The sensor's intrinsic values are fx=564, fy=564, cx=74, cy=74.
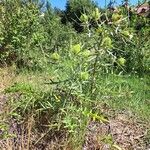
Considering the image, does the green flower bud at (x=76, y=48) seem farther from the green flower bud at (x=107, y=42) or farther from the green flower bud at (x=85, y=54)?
the green flower bud at (x=107, y=42)

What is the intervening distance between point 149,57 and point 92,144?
12.3 ft

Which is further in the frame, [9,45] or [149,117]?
[9,45]

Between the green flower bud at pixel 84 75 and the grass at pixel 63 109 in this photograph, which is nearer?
the green flower bud at pixel 84 75

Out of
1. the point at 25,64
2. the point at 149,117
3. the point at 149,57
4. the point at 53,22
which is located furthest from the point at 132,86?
the point at 53,22

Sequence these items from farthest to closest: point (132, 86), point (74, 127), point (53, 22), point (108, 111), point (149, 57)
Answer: point (53, 22), point (149, 57), point (132, 86), point (108, 111), point (74, 127)

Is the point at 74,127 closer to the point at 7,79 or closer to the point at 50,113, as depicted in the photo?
the point at 50,113

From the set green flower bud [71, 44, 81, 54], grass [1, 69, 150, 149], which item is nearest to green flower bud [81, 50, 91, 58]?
green flower bud [71, 44, 81, 54]

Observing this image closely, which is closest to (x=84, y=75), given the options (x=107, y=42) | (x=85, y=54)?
(x=85, y=54)

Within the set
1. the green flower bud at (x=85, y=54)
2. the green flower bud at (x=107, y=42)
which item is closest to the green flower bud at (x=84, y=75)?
the green flower bud at (x=85, y=54)

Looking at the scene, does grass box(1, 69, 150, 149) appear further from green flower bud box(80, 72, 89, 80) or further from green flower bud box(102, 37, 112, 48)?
green flower bud box(102, 37, 112, 48)

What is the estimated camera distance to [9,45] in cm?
922

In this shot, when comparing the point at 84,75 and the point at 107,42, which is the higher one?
the point at 107,42

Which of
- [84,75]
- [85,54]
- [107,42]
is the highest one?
[107,42]

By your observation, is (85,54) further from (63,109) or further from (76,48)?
(63,109)
